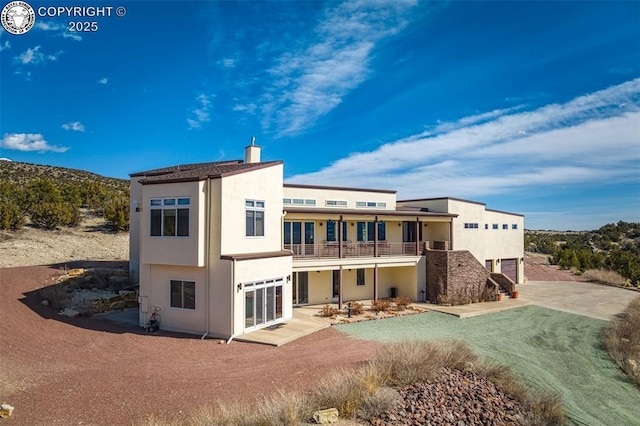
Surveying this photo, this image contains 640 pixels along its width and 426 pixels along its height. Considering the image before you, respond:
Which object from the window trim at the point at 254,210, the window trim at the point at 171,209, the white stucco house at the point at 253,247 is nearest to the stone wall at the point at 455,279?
the white stucco house at the point at 253,247

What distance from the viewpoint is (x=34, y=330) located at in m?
13.7

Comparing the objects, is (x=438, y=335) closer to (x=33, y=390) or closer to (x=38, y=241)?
(x=33, y=390)

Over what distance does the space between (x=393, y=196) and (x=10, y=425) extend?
73.4 ft

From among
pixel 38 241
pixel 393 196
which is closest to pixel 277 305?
pixel 393 196

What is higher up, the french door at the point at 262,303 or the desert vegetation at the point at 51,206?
the desert vegetation at the point at 51,206

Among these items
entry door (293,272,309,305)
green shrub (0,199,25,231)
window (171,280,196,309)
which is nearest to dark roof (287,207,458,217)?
entry door (293,272,309,305)

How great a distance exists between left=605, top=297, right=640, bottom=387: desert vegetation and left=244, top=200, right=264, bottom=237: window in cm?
1346

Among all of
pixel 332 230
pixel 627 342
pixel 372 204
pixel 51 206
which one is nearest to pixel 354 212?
pixel 332 230

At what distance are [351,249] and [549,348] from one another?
33.8ft

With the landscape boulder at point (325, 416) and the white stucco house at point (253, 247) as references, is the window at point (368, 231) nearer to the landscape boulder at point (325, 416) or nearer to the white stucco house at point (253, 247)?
the white stucco house at point (253, 247)

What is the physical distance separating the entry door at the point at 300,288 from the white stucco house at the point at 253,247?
0.05 m

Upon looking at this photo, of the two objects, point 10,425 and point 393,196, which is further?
point 393,196

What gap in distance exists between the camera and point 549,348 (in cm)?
1412

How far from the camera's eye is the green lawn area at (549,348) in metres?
10.3
